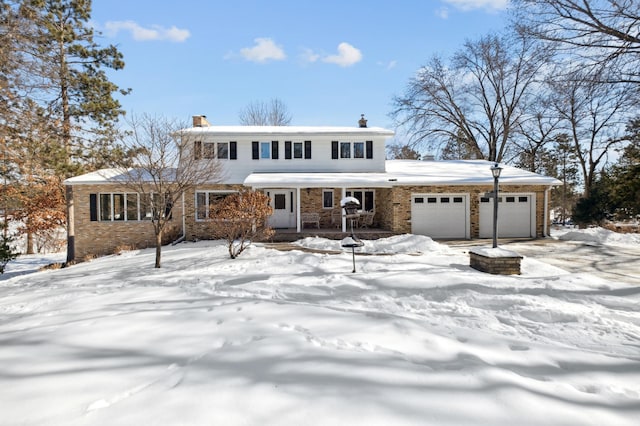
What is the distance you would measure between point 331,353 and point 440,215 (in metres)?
12.3

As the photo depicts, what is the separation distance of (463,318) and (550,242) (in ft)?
35.2

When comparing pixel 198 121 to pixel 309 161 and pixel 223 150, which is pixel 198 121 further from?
pixel 309 161

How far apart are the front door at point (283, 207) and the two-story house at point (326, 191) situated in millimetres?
50

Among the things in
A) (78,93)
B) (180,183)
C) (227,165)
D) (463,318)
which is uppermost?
(78,93)

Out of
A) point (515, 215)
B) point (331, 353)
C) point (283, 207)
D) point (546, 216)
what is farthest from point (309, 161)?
point (331, 353)

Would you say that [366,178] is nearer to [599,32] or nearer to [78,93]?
[599,32]

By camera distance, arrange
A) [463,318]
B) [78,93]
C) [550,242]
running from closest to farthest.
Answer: [463,318] < [550,242] < [78,93]

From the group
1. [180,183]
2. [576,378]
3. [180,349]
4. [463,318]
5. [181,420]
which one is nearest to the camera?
[181,420]

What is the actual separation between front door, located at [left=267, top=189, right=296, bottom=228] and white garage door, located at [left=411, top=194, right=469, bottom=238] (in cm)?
581

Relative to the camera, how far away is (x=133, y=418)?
2.37m

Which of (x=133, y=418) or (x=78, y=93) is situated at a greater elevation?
(x=78, y=93)

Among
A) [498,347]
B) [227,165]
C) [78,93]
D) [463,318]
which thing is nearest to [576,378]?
[498,347]

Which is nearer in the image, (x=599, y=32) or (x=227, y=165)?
(x=599, y=32)

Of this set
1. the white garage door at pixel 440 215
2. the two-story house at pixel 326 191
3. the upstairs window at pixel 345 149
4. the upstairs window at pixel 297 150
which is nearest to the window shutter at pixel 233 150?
the two-story house at pixel 326 191
